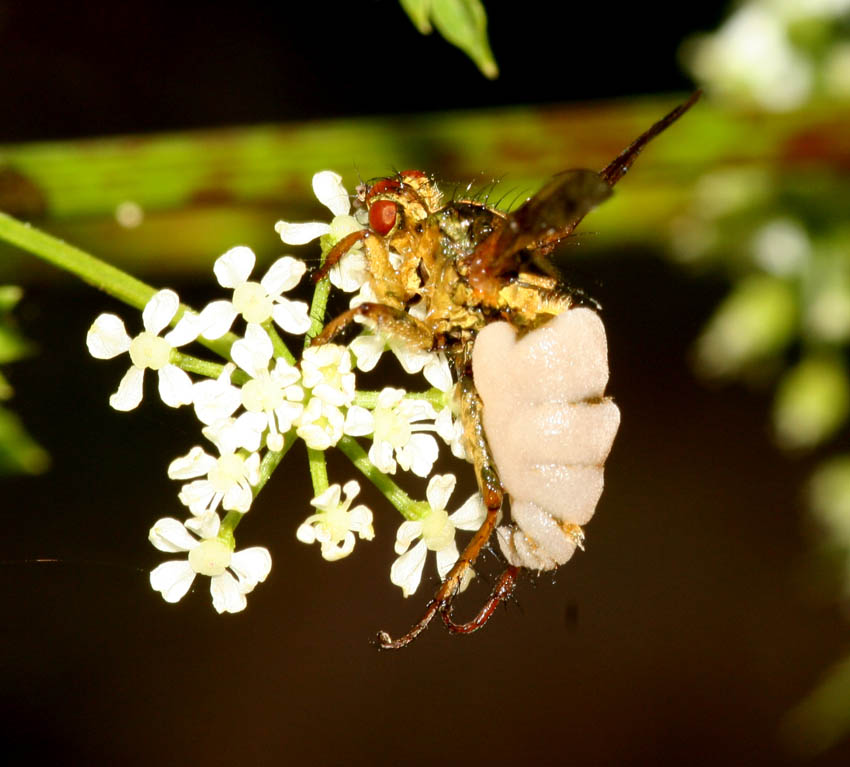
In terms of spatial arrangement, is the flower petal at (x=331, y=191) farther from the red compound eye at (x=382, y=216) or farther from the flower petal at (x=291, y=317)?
the flower petal at (x=291, y=317)

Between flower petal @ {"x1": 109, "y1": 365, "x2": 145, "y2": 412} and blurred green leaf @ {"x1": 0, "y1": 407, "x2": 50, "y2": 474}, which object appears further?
blurred green leaf @ {"x1": 0, "y1": 407, "x2": 50, "y2": 474}

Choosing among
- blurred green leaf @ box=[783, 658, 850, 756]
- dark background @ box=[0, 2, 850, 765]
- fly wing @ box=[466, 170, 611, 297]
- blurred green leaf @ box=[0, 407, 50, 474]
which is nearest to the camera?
fly wing @ box=[466, 170, 611, 297]

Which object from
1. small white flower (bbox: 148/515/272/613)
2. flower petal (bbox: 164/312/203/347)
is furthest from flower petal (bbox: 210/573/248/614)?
flower petal (bbox: 164/312/203/347)

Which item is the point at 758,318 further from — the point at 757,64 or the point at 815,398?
the point at 757,64

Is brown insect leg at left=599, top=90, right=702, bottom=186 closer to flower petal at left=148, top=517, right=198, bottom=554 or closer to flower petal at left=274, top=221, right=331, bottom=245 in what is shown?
flower petal at left=274, top=221, right=331, bottom=245

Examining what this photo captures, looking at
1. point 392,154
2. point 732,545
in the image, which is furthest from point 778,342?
point 732,545

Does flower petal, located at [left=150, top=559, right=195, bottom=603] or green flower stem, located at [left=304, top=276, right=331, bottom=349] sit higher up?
green flower stem, located at [left=304, top=276, right=331, bottom=349]

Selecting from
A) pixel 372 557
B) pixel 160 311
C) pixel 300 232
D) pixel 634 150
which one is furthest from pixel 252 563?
pixel 372 557

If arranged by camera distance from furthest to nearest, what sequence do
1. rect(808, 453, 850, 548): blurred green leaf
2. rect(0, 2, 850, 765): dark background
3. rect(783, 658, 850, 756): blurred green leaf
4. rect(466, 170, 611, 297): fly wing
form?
rect(0, 2, 850, 765): dark background, rect(808, 453, 850, 548): blurred green leaf, rect(783, 658, 850, 756): blurred green leaf, rect(466, 170, 611, 297): fly wing
